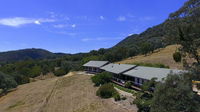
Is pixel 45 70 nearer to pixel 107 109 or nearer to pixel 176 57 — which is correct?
pixel 176 57

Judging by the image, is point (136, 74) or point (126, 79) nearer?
point (136, 74)

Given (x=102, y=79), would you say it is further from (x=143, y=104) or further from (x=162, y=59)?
(x=162, y=59)

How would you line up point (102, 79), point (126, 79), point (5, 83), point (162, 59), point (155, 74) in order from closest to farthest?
point (155, 74)
point (126, 79)
point (102, 79)
point (5, 83)
point (162, 59)

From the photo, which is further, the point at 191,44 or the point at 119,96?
the point at 119,96

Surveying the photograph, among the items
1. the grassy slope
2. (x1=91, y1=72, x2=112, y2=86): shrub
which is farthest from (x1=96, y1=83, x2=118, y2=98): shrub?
the grassy slope

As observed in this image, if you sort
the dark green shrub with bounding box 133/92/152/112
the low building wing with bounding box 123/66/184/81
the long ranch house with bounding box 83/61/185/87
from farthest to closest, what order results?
the long ranch house with bounding box 83/61/185/87
the low building wing with bounding box 123/66/184/81
the dark green shrub with bounding box 133/92/152/112

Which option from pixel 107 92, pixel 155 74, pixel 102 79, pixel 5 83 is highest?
pixel 155 74

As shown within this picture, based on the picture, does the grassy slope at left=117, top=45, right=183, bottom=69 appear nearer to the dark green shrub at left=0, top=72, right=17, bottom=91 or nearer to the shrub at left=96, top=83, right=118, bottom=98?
the shrub at left=96, top=83, right=118, bottom=98

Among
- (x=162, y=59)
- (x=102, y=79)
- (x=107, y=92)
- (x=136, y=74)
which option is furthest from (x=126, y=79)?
(x=162, y=59)

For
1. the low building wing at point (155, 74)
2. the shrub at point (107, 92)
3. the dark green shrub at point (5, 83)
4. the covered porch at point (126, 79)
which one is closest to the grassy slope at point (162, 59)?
the covered porch at point (126, 79)

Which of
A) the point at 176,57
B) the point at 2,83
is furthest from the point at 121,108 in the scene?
the point at 2,83

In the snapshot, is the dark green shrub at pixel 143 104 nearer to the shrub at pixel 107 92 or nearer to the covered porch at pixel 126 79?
the shrub at pixel 107 92
